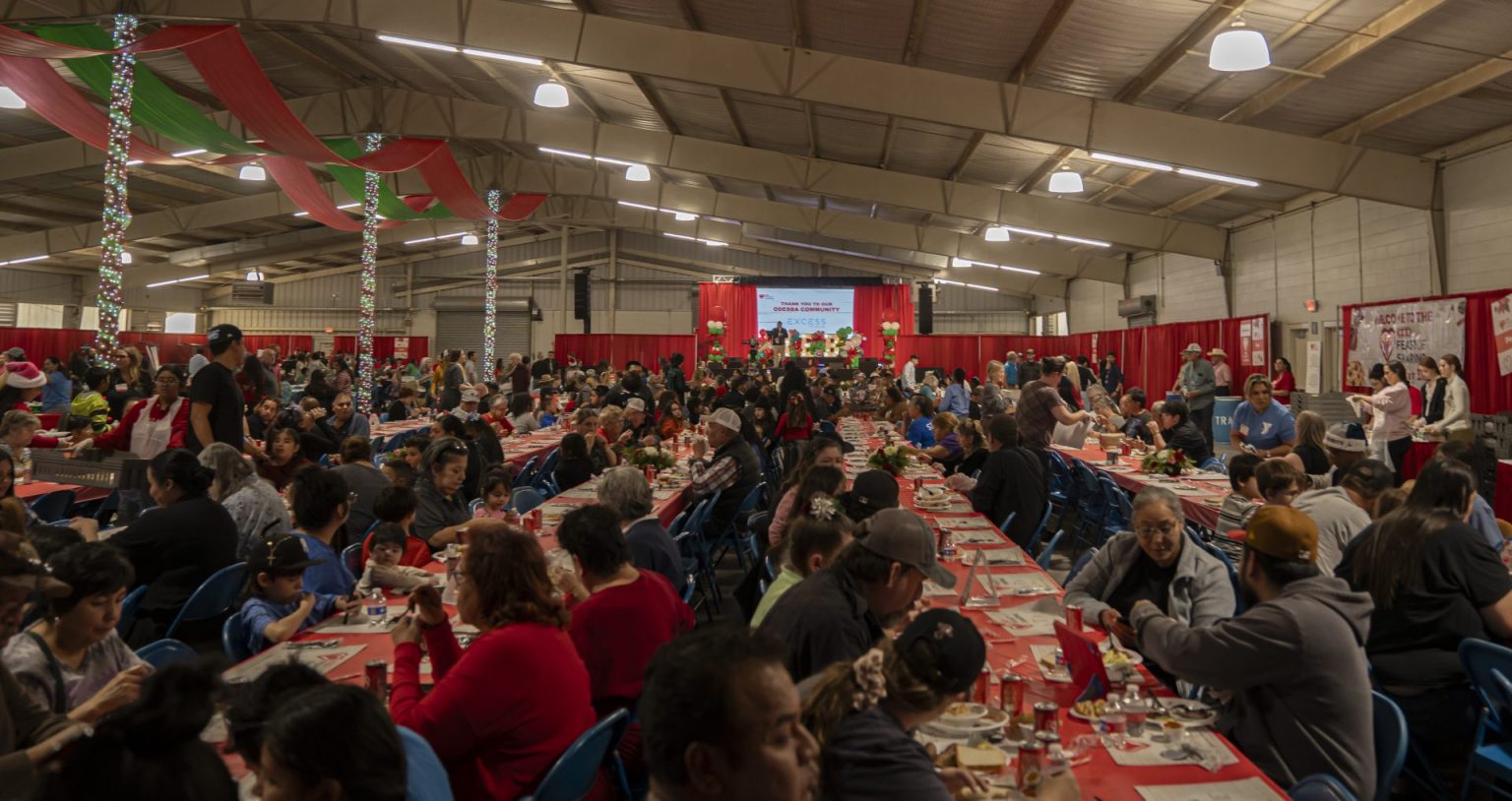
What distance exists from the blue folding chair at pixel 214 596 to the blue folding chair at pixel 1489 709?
13.1 ft

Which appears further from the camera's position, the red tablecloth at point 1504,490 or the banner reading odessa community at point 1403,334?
the banner reading odessa community at point 1403,334

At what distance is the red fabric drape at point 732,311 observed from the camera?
85.4 feet

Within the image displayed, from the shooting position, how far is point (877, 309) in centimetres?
2580

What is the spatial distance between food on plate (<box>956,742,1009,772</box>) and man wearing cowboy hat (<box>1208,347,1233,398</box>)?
13.4 metres

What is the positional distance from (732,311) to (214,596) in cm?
2285

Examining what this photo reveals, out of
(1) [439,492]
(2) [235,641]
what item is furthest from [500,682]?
(1) [439,492]

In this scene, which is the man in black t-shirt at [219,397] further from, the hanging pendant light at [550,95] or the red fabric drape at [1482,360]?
the red fabric drape at [1482,360]

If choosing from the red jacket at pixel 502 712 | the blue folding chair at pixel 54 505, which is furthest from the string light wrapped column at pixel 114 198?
the red jacket at pixel 502 712

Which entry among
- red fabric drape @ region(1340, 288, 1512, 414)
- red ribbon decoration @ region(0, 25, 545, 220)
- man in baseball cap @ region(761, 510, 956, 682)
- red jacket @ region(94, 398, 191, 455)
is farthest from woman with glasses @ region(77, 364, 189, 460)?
red fabric drape @ region(1340, 288, 1512, 414)

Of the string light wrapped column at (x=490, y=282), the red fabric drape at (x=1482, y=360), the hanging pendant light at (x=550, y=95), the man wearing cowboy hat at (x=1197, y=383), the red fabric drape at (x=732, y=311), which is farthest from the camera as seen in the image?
the red fabric drape at (x=732, y=311)

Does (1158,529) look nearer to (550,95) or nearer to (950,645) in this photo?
(950,645)

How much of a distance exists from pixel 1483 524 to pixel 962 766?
3.36 meters

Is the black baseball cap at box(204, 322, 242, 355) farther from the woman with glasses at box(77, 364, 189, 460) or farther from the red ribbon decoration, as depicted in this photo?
the red ribbon decoration

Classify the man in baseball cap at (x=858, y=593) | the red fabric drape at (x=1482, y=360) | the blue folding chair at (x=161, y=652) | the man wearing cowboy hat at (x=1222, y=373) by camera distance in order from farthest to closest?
the man wearing cowboy hat at (x=1222, y=373) < the red fabric drape at (x=1482, y=360) < the blue folding chair at (x=161, y=652) < the man in baseball cap at (x=858, y=593)
